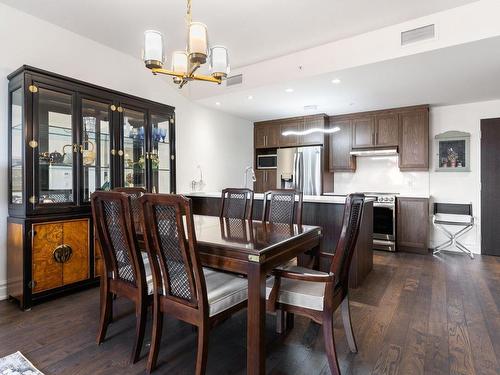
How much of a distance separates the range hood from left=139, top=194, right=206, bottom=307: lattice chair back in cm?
461

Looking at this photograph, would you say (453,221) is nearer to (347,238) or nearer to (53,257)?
(347,238)

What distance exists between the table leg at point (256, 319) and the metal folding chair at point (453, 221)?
173 inches

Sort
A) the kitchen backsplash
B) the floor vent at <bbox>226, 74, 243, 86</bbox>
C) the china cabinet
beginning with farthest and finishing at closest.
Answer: the kitchen backsplash < the floor vent at <bbox>226, 74, 243, 86</bbox> < the china cabinet

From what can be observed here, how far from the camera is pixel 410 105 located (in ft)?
16.1

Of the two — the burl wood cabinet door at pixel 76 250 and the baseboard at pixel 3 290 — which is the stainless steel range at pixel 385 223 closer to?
the burl wood cabinet door at pixel 76 250

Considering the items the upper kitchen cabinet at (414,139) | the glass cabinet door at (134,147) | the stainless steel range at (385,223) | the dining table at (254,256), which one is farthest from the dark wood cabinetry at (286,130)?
the dining table at (254,256)

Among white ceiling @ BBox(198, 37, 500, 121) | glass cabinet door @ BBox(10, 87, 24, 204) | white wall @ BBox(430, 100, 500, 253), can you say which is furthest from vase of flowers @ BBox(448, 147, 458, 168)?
glass cabinet door @ BBox(10, 87, 24, 204)

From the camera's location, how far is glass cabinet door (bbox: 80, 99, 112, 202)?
3.08m

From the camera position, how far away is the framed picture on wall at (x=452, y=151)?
4840mm

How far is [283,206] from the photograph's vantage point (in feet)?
9.52

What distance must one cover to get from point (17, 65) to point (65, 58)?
1.67 ft

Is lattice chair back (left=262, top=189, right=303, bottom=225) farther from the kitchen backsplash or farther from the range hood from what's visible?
the kitchen backsplash

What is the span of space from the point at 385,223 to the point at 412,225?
1.38 ft

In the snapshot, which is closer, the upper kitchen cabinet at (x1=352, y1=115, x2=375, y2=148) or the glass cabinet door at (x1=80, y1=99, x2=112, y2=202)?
the glass cabinet door at (x1=80, y1=99, x2=112, y2=202)
